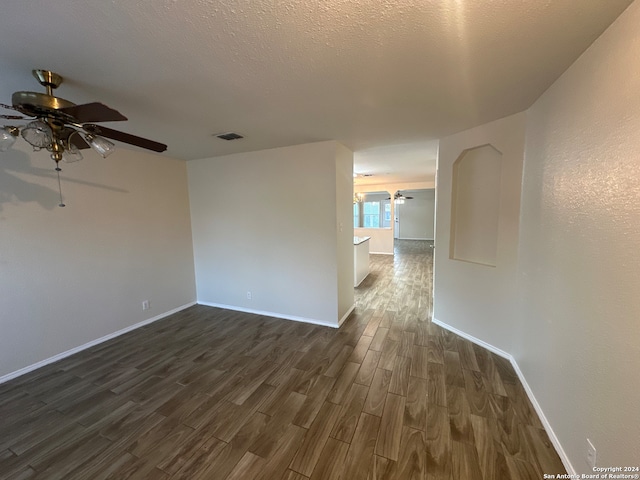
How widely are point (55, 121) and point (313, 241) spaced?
2509 mm

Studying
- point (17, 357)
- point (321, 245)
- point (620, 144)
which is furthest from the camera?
point (321, 245)

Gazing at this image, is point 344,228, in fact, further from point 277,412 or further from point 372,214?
point 372,214

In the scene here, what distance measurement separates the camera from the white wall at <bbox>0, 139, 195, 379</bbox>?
243 cm

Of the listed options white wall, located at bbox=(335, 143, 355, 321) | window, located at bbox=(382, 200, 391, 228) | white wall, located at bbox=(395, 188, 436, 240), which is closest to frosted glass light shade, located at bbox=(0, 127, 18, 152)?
A: white wall, located at bbox=(335, 143, 355, 321)

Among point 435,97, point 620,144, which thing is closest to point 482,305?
point 620,144

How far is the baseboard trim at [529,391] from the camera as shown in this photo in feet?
4.83

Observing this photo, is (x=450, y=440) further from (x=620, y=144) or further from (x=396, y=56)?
(x=396, y=56)

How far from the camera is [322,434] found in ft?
5.68

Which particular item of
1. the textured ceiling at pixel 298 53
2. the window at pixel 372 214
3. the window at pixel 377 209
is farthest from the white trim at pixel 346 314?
the window at pixel 372 214

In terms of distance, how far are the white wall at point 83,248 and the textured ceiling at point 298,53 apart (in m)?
1.26

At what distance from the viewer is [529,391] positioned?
2021 millimetres

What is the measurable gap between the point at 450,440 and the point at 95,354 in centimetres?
362

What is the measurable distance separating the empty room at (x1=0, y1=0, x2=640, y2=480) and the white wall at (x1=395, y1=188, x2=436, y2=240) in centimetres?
925

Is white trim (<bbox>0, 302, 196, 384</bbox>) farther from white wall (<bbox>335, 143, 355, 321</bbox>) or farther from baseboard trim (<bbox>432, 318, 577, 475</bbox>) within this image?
Result: baseboard trim (<bbox>432, 318, 577, 475</bbox>)
